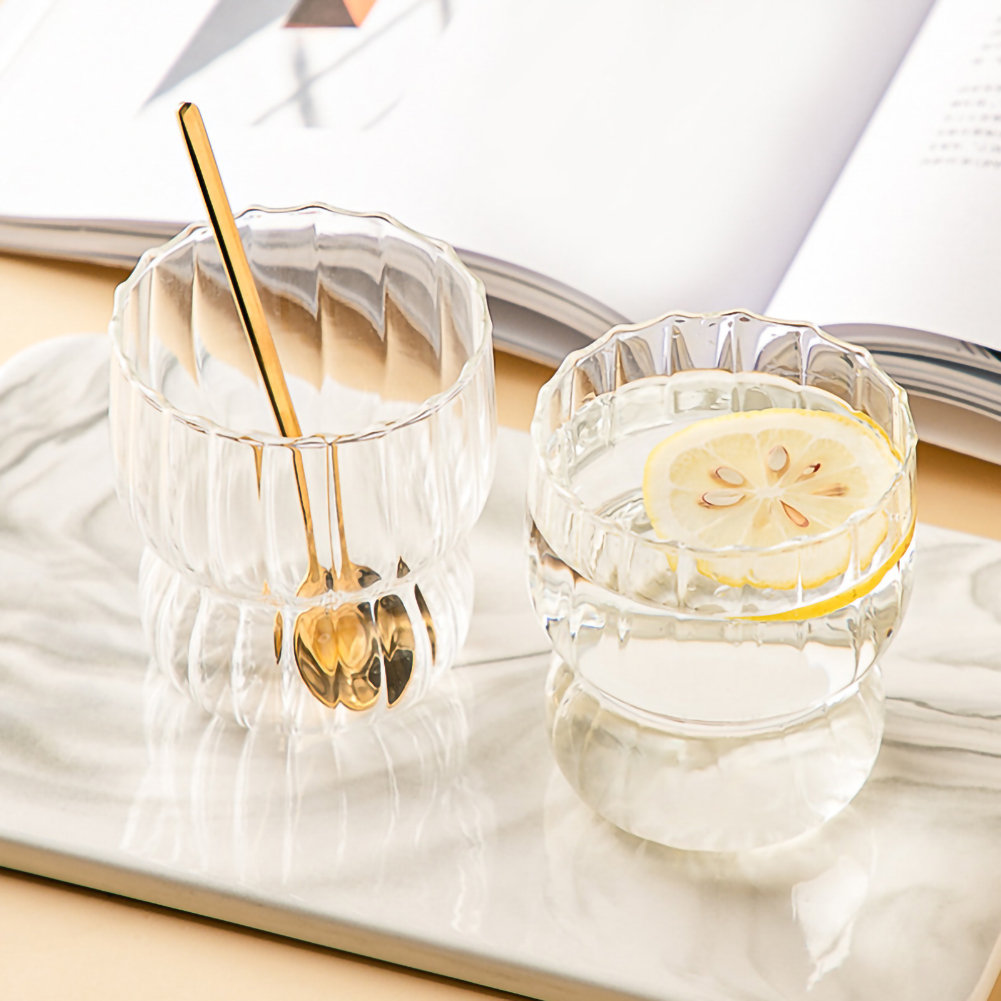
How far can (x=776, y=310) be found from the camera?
54 centimetres

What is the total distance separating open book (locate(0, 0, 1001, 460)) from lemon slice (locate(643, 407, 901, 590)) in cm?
15

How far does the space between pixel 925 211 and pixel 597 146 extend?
0.13 m

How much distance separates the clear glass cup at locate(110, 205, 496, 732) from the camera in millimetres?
372

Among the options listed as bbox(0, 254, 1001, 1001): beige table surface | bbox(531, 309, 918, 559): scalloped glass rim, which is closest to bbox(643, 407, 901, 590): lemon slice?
bbox(531, 309, 918, 559): scalloped glass rim

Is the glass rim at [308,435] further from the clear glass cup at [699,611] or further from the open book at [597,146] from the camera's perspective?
the open book at [597,146]

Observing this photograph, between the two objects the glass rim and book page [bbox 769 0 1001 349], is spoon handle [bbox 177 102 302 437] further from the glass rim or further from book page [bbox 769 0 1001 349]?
book page [bbox 769 0 1001 349]

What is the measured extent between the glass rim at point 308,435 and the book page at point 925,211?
17 cm

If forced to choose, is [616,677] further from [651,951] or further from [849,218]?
[849,218]

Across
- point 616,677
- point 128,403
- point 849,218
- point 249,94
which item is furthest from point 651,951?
point 249,94

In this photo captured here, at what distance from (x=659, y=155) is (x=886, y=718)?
0.27m

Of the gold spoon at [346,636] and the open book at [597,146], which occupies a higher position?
the open book at [597,146]

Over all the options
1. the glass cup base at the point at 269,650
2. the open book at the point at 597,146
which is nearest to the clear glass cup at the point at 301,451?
the glass cup base at the point at 269,650

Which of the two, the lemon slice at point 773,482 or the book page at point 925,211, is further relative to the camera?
the book page at point 925,211

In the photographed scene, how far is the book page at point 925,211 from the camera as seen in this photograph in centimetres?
52
